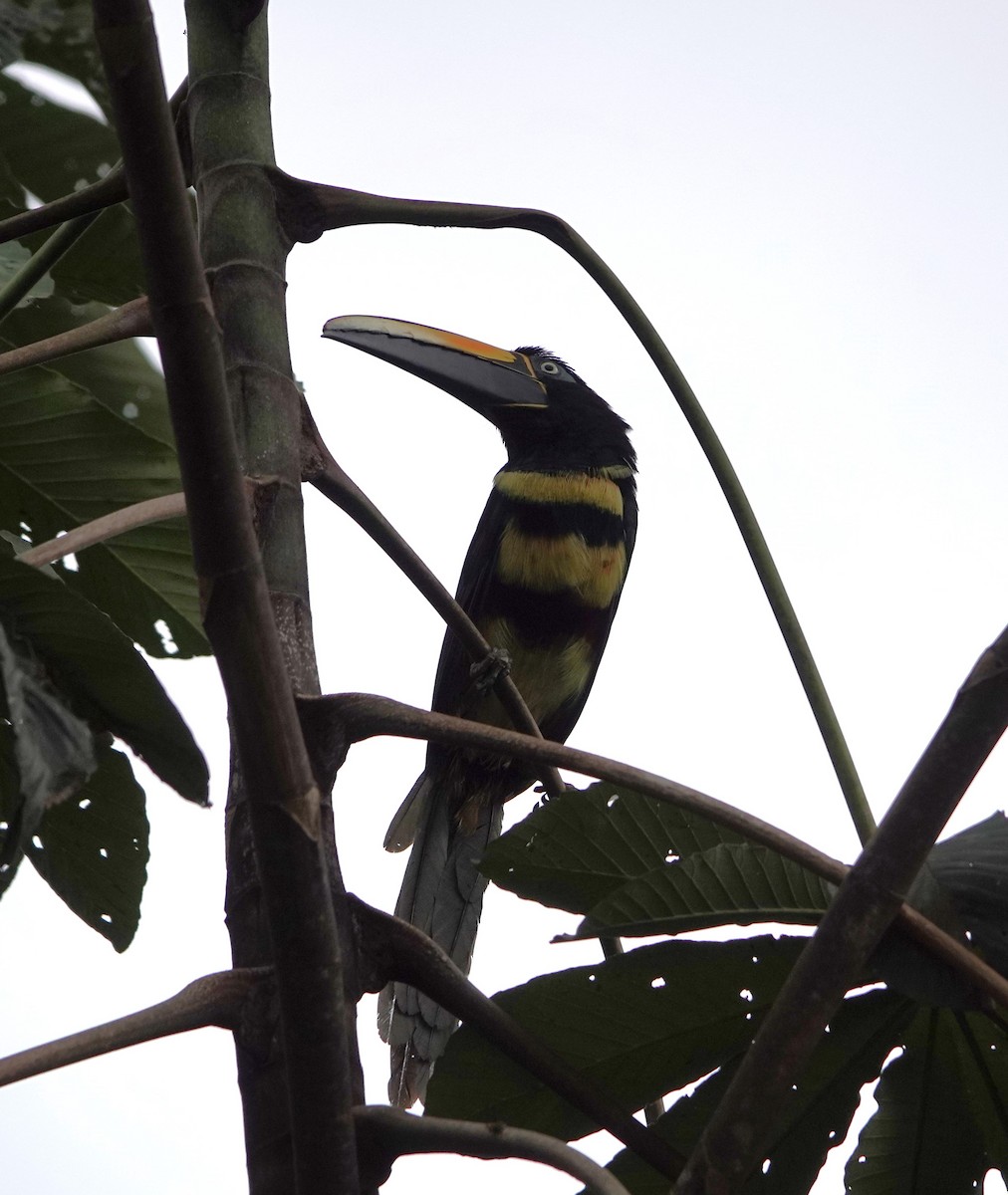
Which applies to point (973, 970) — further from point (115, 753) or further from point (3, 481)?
point (3, 481)

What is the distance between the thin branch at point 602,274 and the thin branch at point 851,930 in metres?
0.38

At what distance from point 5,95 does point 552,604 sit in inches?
99.2

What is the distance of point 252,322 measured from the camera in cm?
159

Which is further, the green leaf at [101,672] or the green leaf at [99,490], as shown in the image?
the green leaf at [99,490]

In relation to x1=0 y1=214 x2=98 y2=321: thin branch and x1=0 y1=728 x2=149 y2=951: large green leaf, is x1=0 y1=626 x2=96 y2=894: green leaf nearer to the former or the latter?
x1=0 y1=728 x2=149 y2=951: large green leaf

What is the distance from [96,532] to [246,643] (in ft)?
0.96

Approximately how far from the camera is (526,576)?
13.9 ft

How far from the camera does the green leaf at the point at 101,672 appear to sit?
4.20 ft

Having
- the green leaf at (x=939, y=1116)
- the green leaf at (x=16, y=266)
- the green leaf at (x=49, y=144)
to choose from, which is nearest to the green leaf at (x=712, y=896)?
the green leaf at (x=939, y=1116)

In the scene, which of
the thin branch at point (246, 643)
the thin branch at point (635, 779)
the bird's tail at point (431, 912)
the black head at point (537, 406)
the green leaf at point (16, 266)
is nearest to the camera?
the thin branch at point (246, 643)

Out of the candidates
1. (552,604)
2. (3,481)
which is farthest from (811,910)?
(552,604)

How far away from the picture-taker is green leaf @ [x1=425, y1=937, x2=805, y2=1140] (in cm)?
152

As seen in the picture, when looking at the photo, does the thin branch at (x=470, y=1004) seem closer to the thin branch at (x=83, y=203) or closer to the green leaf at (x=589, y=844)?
the green leaf at (x=589, y=844)

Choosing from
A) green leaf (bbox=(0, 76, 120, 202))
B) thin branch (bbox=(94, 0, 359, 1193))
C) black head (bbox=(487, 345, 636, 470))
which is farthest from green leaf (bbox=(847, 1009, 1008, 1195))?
black head (bbox=(487, 345, 636, 470))
